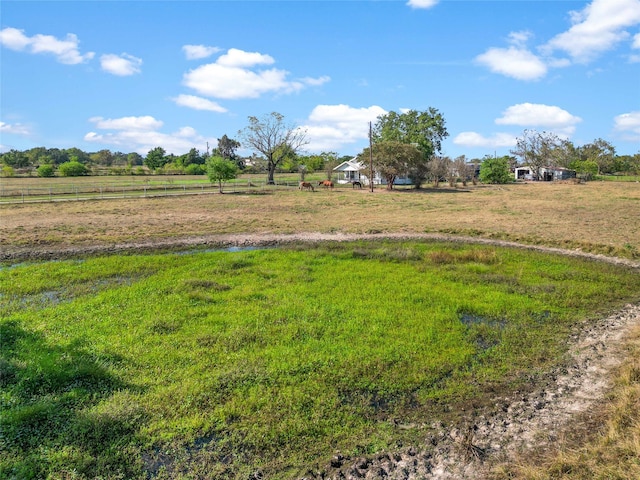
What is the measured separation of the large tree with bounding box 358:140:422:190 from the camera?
50188 mm

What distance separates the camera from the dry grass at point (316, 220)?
1912 cm

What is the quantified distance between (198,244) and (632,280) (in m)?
16.2

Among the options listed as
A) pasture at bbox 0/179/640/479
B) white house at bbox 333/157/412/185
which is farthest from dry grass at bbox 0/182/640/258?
white house at bbox 333/157/412/185

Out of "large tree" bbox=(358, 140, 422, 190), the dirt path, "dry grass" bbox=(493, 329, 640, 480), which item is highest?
"large tree" bbox=(358, 140, 422, 190)

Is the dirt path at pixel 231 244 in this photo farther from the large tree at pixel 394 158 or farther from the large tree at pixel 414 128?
the large tree at pixel 414 128

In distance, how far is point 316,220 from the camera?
2602 cm

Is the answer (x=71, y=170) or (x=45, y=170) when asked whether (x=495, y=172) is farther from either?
(x=45, y=170)

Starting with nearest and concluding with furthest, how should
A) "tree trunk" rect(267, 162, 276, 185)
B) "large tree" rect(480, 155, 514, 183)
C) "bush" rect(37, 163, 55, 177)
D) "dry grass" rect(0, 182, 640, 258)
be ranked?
"dry grass" rect(0, 182, 640, 258) < "tree trunk" rect(267, 162, 276, 185) < "bush" rect(37, 163, 55, 177) < "large tree" rect(480, 155, 514, 183)

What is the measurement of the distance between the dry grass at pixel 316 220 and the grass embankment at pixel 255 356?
19.3 ft

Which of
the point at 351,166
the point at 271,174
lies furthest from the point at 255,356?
the point at 351,166

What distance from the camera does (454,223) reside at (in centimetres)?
2406

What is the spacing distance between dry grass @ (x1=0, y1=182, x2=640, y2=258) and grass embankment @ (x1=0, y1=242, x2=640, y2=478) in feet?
19.3

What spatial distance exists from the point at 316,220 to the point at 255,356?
1886 centimetres

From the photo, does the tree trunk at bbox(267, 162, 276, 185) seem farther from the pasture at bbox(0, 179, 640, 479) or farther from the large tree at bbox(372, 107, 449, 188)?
the pasture at bbox(0, 179, 640, 479)
